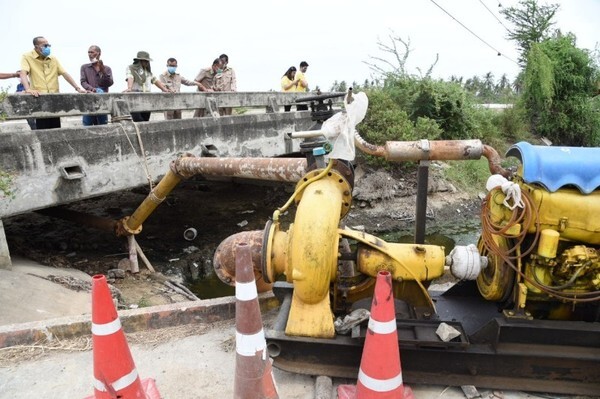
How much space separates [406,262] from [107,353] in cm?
183

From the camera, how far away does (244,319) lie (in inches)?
90.1

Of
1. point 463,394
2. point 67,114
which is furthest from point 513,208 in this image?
point 67,114

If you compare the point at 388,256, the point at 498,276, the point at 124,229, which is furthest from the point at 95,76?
the point at 498,276

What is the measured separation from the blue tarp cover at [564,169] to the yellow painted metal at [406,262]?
2.41 ft

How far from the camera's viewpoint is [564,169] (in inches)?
96.0

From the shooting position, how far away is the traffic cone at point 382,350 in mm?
2260

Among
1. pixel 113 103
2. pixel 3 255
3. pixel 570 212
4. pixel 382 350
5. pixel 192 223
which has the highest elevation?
pixel 113 103

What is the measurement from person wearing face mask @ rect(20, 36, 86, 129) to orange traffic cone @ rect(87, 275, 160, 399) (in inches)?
189

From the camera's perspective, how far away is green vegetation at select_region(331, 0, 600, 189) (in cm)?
1263

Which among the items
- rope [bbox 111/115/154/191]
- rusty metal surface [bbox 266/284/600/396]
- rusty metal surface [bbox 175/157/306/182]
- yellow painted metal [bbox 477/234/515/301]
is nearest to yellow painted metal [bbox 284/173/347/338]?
rusty metal surface [bbox 266/284/600/396]

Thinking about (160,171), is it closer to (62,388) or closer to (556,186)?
(62,388)

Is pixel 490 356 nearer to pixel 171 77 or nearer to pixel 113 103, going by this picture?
pixel 113 103

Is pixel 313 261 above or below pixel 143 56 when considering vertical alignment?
below

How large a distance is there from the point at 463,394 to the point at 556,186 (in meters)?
1.34
